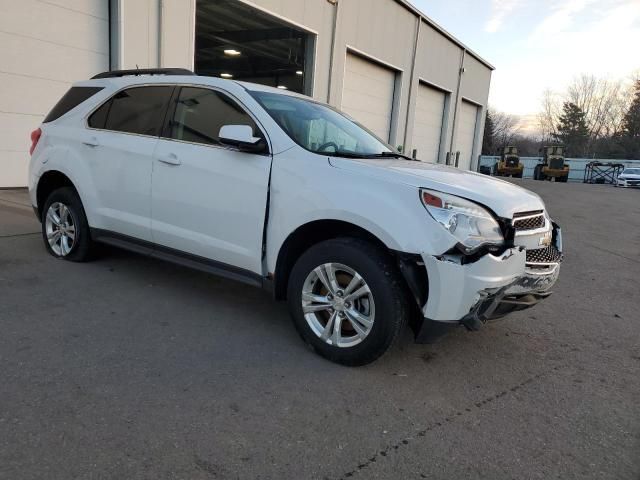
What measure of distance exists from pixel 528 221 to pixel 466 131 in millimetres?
25588

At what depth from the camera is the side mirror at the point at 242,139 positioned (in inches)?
138

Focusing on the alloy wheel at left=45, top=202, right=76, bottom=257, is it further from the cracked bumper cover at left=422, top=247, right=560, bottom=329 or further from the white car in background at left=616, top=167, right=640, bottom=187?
the white car in background at left=616, top=167, right=640, bottom=187

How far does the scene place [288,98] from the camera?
428 cm

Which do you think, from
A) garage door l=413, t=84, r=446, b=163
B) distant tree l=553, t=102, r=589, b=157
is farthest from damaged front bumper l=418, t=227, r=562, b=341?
distant tree l=553, t=102, r=589, b=157

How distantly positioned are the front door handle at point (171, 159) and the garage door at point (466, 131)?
23246 millimetres

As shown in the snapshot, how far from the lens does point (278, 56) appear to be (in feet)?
61.1

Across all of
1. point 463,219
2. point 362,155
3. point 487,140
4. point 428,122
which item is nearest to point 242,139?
point 362,155

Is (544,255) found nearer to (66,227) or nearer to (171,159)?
(171,159)

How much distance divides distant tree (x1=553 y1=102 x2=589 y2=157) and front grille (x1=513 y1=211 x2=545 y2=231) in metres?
77.9

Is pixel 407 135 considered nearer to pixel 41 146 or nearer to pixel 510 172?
pixel 41 146

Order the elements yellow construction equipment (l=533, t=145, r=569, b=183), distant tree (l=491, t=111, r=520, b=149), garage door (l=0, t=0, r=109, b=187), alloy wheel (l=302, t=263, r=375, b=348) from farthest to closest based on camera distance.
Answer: distant tree (l=491, t=111, r=520, b=149) < yellow construction equipment (l=533, t=145, r=569, b=183) < garage door (l=0, t=0, r=109, b=187) < alloy wheel (l=302, t=263, r=375, b=348)

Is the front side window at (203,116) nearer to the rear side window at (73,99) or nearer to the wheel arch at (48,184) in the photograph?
the rear side window at (73,99)

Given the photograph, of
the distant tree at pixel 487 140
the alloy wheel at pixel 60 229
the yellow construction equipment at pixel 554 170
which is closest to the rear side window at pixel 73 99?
the alloy wheel at pixel 60 229

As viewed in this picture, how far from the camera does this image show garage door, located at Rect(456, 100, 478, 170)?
26.2m
